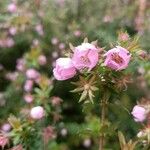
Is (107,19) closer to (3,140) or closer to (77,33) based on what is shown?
(77,33)

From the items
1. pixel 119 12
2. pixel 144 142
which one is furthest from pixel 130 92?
pixel 144 142

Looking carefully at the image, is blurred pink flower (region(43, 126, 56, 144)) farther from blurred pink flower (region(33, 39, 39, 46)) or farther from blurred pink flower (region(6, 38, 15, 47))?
blurred pink flower (region(6, 38, 15, 47))

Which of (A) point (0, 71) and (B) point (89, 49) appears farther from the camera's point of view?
(A) point (0, 71)

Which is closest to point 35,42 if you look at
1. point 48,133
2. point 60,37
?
point 60,37

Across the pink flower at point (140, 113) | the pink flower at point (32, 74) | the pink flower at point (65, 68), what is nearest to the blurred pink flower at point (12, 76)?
the pink flower at point (32, 74)

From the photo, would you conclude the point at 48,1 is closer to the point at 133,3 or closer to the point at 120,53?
the point at 133,3

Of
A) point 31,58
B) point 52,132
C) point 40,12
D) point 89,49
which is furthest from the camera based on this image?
point 40,12

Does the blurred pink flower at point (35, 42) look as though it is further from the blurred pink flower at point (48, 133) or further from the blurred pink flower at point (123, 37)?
the blurred pink flower at point (123, 37)
